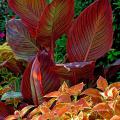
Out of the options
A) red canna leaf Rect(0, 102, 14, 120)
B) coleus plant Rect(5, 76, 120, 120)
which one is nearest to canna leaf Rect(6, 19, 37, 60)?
red canna leaf Rect(0, 102, 14, 120)

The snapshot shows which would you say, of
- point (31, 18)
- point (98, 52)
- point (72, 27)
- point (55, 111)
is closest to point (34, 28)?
point (31, 18)

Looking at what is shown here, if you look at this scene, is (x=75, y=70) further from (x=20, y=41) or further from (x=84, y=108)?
(x=20, y=41)

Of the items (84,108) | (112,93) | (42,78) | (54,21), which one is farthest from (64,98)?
(54,21)

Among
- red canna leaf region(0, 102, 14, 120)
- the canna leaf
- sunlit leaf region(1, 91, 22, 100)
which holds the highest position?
the canna leaf

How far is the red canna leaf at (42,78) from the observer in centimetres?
191

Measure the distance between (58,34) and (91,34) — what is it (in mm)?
213

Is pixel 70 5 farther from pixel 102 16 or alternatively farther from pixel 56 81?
pixel 56 81

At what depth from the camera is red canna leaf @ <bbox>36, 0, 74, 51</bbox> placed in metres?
2.07

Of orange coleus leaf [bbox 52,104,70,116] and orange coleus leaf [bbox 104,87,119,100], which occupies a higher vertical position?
orange coleus leaf [bbox 104,87,119,100]

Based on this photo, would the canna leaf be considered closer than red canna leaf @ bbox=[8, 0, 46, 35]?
No

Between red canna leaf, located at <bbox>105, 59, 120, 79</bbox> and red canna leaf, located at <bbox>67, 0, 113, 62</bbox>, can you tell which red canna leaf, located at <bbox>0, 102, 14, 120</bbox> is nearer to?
red canna leaf, located at <bbox>67, 0, 113, 62</bbox>

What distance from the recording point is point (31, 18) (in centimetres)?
220

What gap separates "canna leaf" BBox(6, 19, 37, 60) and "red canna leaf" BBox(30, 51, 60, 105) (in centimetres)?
31

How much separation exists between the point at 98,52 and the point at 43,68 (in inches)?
14.6
